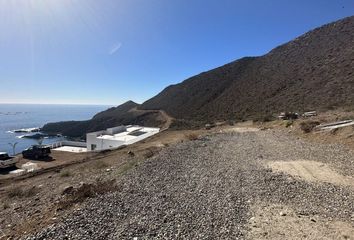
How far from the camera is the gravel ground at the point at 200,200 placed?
6.99 meters

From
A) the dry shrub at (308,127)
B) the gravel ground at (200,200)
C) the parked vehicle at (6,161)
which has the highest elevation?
the dry shrub at (308,127)

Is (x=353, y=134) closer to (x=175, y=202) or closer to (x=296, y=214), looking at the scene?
(x=296, y=214)

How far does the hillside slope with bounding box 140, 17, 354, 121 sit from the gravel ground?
80.5ft

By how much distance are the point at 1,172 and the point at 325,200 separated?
30.4 m

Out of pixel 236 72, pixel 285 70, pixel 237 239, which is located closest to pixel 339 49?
pixel 285 70

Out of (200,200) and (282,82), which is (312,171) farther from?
(282,82)

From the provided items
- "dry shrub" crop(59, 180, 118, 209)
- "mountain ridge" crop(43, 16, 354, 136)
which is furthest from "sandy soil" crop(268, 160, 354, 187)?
"mountain ridge" crop(43, 16, 354, 136)

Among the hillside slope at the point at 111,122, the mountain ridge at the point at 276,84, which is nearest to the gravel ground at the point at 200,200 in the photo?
the mountain ridge at the point at 276,84

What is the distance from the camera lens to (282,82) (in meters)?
55.0

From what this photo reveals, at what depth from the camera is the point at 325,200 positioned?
8.39m

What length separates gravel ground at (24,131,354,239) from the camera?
6.99m

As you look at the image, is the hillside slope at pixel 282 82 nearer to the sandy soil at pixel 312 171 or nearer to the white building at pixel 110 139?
the white building at pixel 110 139

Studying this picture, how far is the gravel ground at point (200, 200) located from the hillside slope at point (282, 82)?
80.5 ft

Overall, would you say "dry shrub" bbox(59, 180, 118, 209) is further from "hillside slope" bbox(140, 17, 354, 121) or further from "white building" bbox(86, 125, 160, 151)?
"white building" bbox(86, 125, 160, 151)
